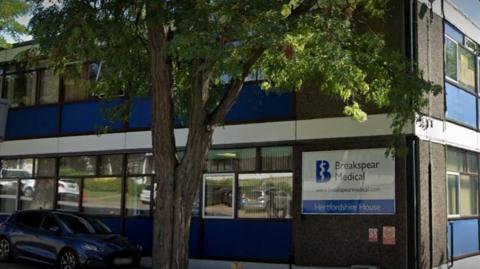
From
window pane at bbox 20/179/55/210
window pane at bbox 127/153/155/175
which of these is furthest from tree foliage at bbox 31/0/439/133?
window pane at bbox 20/179/55/210

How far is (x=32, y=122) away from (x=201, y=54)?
45.1ft

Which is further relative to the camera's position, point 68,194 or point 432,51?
point 68,194

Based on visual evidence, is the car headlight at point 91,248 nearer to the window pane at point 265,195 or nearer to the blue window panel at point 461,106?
the window pane at point 265,195

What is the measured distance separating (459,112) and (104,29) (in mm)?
10088

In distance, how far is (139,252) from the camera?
1653 cm

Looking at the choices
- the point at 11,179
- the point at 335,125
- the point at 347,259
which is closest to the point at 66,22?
the point at 335,125

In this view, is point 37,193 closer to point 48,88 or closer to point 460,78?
point 48,88

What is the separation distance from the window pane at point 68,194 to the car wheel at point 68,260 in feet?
15.3

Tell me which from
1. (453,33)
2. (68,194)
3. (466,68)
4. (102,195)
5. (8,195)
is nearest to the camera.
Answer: (453,33)

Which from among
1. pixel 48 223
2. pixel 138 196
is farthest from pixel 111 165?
pixel 48 223

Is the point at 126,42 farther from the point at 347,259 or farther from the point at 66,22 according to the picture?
the point at 347,259

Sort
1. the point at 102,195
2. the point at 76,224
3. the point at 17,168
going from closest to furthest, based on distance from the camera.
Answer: the point at 76,224 → the point at 102,195 → the point at 17,168

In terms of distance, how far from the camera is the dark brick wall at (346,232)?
14516 millimetres

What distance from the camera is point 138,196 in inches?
757
